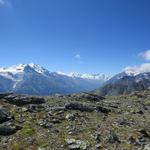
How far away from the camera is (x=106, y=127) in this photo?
2895 cm

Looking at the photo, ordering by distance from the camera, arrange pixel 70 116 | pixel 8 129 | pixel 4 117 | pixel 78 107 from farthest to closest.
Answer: pixel 78 107
pixel 70 116
pixel 4 117
pixel 8 129

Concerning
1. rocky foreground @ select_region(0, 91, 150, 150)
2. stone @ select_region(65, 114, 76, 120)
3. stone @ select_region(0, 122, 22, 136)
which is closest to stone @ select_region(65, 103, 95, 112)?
rocky foreground @ select_region(0, 91, 150, 150)

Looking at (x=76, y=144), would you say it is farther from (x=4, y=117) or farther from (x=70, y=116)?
(x=4, y=117)

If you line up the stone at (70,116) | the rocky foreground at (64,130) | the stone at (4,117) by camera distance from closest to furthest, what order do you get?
the rocky foreground at (64,130) → the stone at (4,117) → the stone at (70,116)

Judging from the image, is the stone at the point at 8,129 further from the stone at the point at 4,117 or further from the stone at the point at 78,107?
the stone at the point at 78,107

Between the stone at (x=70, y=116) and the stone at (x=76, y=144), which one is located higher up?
the stone at (x=70, y=116)

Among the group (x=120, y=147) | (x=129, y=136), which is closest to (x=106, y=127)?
(x=129, y=136)

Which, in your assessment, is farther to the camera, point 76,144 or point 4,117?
point 4,117

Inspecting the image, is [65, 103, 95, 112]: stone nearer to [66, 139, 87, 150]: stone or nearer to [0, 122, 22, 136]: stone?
[0, 122, 22, 136]: stone

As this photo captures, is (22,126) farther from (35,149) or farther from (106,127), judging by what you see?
(106,127)

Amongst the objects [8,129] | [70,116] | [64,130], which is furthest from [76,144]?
[70,116]

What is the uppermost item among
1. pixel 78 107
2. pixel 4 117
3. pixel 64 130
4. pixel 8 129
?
pixel 78 107

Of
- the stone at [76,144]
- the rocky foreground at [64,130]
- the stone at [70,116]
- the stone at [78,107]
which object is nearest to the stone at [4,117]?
the rocky foreground at [64,130]

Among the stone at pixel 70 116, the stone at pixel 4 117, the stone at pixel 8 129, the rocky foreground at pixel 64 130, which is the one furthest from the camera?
the stone at pixel 70 116
